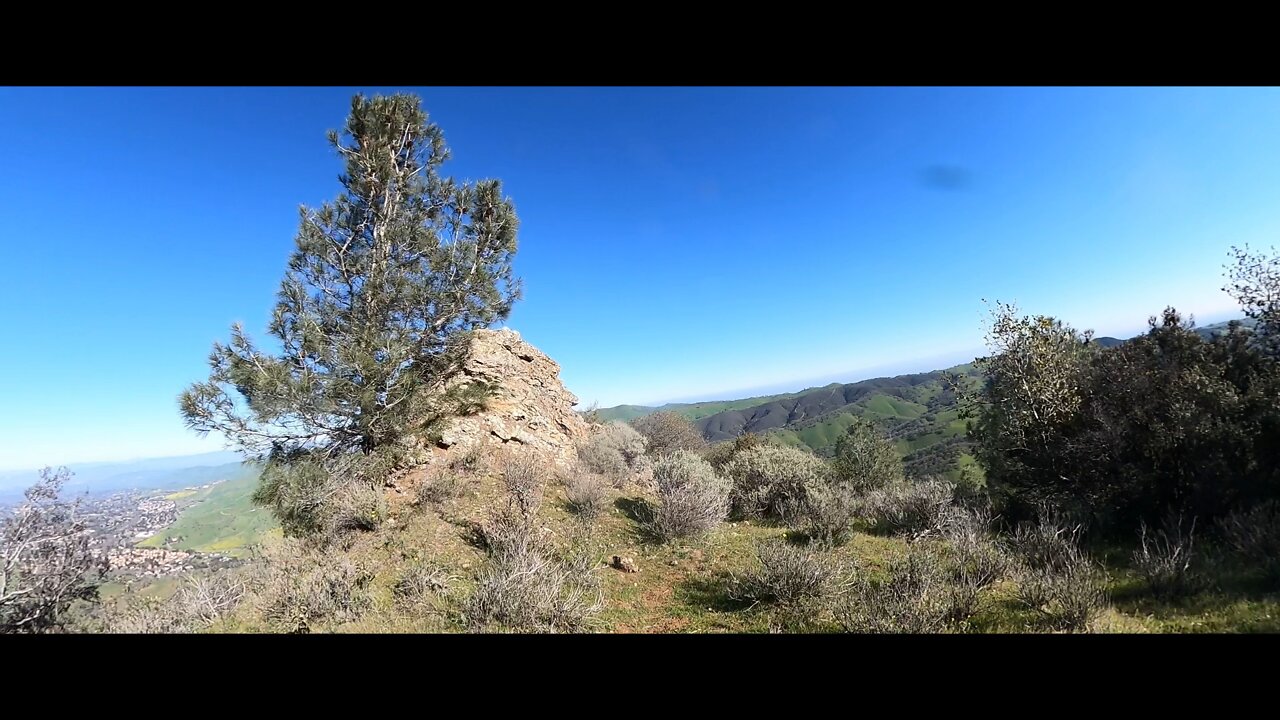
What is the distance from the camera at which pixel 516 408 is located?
1308 centimetres

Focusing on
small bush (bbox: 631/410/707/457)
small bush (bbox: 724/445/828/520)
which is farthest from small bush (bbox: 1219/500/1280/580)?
small bush (bbox: 631/410/707/457)

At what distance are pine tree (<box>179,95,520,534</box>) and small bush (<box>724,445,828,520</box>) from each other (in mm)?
7994

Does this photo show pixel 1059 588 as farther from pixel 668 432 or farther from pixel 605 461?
pixel 668 432

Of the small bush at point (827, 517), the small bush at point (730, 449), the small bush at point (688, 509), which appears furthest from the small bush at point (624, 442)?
the small bush at point (827, 517)

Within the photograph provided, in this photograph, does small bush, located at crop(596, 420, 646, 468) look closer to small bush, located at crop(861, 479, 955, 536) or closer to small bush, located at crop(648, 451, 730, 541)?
small bush, located at crop(648, 451, 730, 541)

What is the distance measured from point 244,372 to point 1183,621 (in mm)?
14162

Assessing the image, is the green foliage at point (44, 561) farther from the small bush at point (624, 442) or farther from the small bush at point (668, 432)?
the small bush at point (668, 432)

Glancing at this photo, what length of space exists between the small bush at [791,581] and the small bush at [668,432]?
536 inches

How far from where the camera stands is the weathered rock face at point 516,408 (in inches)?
452

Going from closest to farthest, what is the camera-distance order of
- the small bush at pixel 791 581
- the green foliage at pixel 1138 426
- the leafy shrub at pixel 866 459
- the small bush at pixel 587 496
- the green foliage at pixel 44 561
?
the green foliage at pixel 44 561, the small bush at pixel 791 581, the green foliage at pixel 1138 426, the small bush at pixel 587 496, the leafy shrub at pixel 866 459

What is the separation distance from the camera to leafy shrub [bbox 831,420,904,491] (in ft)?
59.7

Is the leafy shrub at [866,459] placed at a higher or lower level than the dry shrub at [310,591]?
lower
